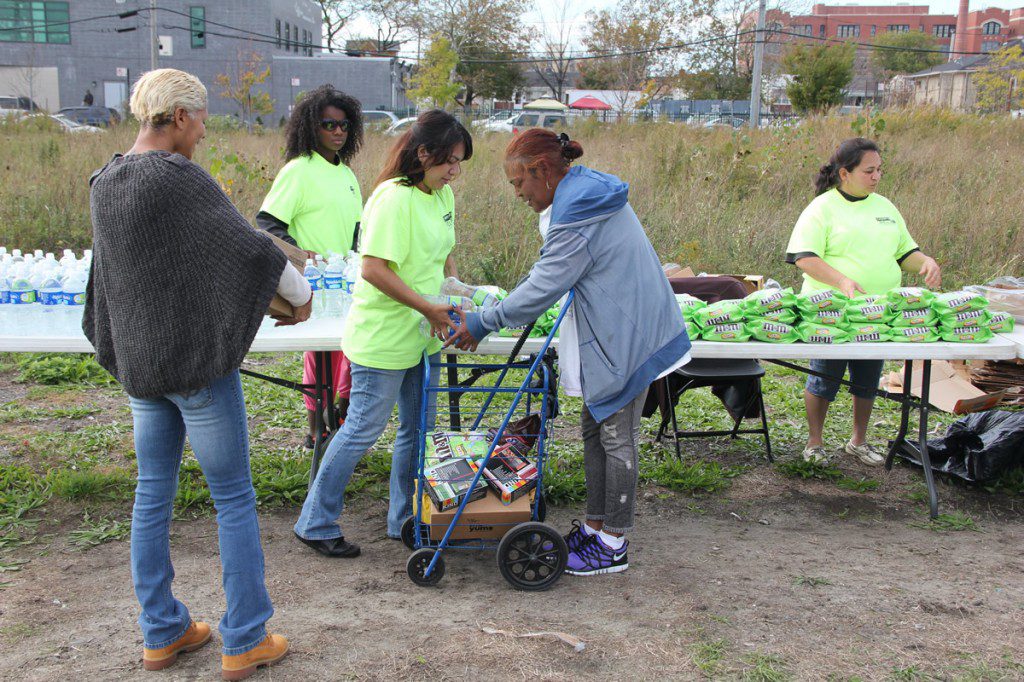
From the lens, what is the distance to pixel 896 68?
204 feet

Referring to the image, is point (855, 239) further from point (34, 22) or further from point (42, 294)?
point (34, 22)

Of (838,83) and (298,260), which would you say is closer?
(298,260)

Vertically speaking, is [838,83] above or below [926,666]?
above

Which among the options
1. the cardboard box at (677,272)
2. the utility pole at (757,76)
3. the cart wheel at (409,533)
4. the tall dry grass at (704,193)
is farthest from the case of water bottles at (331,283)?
the utility pole at (757,76)

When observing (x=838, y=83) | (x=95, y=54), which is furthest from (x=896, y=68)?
(x=95, y=54)

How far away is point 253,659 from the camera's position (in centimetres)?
293

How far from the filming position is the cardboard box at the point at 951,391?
5742 millimetres

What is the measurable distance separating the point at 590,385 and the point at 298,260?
1.31 meters

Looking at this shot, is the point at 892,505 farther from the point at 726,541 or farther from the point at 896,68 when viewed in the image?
the point at 896,68

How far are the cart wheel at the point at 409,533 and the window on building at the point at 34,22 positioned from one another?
4305 cm

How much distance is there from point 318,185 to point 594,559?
2367 millimetres

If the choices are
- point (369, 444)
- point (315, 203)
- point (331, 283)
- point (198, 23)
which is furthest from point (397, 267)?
point (198, 23)

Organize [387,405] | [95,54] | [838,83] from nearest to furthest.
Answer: [387,405], [838,83], [95,54]

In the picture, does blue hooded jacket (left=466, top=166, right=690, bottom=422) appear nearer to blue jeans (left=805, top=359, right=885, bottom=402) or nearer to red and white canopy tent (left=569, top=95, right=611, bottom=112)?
blue jeans (left=805, top=359, right=885, bottom=402)
